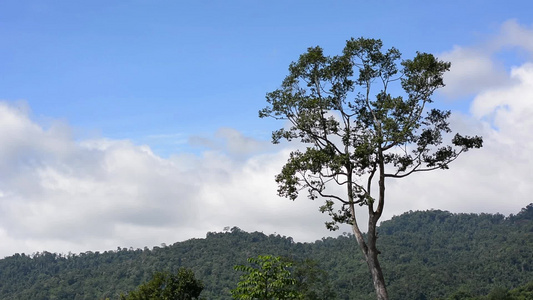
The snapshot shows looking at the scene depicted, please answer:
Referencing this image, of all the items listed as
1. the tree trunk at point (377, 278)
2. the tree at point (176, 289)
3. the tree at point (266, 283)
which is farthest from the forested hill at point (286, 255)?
the tree at point (266, 283)

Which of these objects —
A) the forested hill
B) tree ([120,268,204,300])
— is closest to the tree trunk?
tree ([120,268,204,300])

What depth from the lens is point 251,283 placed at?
56.9ft

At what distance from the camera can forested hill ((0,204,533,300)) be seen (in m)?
125

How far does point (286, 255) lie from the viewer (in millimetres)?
98125

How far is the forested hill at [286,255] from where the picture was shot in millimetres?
124875

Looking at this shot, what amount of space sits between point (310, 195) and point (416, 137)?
14.3 feet

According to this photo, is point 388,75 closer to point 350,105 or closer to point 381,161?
point 350,105

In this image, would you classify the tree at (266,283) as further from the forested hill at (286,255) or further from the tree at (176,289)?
the forested hill at (286,255)

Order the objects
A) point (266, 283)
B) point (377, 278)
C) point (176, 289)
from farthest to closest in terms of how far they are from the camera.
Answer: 1. point (176, 289)
2. point (377, 278)
3. point (266, 283)

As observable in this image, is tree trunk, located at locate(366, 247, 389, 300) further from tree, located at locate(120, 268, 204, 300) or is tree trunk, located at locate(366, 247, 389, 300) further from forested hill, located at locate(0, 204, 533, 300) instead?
forested hill, located at locate(0, 204, 533, 300)

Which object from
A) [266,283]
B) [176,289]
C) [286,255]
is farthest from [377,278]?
[286,255]

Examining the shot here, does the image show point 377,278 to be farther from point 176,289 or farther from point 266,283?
point 176,289

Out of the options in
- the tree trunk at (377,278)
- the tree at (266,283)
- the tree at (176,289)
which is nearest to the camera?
the tree at (266,283)

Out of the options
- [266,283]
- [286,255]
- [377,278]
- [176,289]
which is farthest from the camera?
[286,255]
